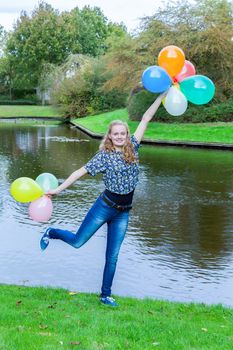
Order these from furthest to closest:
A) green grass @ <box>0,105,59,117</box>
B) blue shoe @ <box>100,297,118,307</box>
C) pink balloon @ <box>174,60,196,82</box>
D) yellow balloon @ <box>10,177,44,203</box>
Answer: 1. green grass @ <box>0,105,59,117</box>
2. pink balloon @ <box>174,60,196,82</box>
3. yellow balloon @ <box>10,177,44,203</box>
4. blue shoe @ <box>100,297,118,307</box>

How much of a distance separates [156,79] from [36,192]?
1.65 metres

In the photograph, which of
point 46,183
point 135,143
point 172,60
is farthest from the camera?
point 172,60

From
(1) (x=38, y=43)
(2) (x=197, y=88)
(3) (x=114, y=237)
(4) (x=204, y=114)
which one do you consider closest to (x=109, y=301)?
(3) (x=114, y=237)

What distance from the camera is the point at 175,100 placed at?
5.56 metres

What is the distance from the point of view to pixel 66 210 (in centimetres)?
1008

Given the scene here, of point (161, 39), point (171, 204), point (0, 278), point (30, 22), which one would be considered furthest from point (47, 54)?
point (0, 278)

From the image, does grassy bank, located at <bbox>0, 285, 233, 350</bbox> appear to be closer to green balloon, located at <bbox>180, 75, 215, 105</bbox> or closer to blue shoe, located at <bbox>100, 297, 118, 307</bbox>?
blue shoe, located at <bbox>100, 297, 118, 307</bbox>

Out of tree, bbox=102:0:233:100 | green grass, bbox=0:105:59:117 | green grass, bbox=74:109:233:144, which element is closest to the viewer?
green grass, bbox=74:109:233:144

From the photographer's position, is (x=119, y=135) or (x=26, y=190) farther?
(x=26, y=190)

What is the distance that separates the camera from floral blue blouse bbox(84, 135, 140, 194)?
179 inches

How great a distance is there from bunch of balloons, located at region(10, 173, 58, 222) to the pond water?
1.30 meters

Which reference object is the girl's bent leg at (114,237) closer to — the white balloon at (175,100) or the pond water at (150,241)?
the pond water at (150,241)

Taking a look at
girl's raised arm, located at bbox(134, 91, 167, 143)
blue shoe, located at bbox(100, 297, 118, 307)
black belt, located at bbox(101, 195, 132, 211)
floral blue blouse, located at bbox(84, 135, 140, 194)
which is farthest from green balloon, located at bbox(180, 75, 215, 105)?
blue shoe, located at bbox(100, 297, 118, 307)

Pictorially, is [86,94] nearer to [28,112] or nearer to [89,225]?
[28,112]
